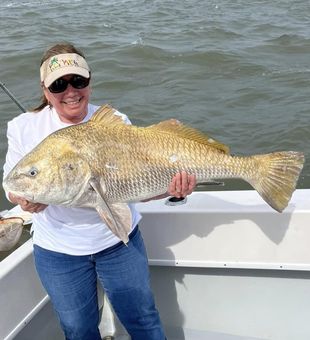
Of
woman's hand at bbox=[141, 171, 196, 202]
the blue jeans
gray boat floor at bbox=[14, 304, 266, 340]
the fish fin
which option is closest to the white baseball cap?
the fish fin

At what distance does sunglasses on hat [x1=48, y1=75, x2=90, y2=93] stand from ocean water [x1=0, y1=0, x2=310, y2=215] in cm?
384

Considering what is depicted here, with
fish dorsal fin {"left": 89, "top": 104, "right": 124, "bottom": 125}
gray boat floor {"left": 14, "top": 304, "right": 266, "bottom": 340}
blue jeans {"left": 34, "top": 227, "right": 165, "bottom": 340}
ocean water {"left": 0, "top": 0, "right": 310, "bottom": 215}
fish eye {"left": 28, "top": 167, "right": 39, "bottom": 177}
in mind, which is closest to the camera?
fish eye {"left": 28, "top": 167, "right": 39, "bottom": 177}

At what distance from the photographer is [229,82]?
30.5 ft

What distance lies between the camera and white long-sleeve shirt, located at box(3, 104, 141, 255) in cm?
255

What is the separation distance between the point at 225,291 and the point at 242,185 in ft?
9.38

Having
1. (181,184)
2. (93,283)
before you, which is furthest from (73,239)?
(181,184)

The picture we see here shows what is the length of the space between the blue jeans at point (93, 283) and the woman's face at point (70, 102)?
2.14 feet

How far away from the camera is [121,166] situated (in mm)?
2324

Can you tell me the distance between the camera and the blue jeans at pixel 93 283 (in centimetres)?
264

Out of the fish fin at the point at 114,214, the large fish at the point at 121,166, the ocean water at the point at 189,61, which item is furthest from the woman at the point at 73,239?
the ocean water at the point at 189,61

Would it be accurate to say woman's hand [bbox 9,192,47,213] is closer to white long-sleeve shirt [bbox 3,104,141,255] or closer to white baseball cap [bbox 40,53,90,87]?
white long-sleeve shirt [bbox 3,104,141,255]

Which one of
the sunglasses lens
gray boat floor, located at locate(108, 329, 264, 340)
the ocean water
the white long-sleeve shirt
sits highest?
the sunglasses lens

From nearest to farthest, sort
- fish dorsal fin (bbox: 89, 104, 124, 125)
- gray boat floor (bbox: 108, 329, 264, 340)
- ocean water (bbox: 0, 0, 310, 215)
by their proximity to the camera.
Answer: fish dorsal fin (bbox: 89, 104, 124, 125) → gray boat floor (bbox: 108, 329, 264, 340) → ocean water (bbox: 0, 0, 310, 215)

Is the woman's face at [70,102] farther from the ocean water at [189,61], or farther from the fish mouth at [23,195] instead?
the ocean water at [189,61]
